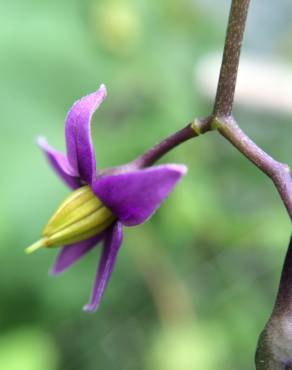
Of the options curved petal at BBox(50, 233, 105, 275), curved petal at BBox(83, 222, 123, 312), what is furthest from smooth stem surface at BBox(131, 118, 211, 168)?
curved petal at BBox(50, 233, 105, 275)

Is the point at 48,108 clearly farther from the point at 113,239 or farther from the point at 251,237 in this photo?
the point at 113,239

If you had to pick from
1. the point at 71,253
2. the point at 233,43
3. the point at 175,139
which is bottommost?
the point at 71,253

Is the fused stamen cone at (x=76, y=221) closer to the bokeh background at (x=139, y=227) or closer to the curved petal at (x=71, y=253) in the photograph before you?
the curved petal at (x=71, y=253)

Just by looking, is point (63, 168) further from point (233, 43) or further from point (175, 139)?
point (233, 43)

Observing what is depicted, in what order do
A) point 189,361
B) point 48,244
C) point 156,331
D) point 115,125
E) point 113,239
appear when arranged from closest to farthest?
point 113,239 < point 48,244 < point 189,361 < point 156,331 < point 115,125

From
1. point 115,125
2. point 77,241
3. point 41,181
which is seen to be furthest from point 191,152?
point 77,241

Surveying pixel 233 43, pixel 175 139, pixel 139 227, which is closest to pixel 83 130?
pixel 175 139

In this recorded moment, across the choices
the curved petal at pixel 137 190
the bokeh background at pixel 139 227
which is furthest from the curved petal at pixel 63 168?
the bokeh background at pixel 139 227
